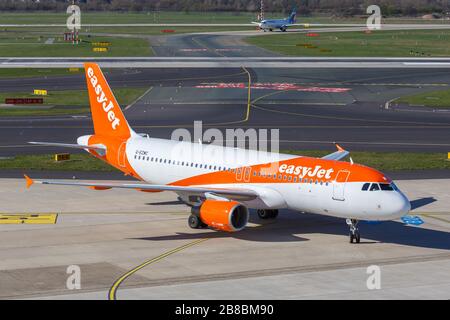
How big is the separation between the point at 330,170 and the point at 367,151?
3088cm

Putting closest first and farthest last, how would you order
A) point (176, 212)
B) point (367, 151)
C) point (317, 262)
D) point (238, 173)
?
point (317, 262) → point (238, 173) → point (176, 212) → point (367, 151)

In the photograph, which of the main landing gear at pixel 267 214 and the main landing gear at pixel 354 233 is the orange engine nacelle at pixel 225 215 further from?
the main landing gear at pixel 267 214

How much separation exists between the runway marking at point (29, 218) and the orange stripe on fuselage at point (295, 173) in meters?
8.93

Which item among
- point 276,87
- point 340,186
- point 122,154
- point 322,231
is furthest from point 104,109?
point 276,87

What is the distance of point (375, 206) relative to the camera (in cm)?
4625

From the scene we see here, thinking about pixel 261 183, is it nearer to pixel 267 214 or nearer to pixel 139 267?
pixel 267 214

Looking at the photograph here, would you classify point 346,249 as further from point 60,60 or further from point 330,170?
point 60,60

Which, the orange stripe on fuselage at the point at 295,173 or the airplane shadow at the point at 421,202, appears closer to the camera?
the orange stripe on fuselage at the point at 295,173

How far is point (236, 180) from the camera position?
51.8 m

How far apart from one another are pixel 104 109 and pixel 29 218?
9407 mm

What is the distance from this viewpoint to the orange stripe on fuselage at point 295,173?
47375 millimetres

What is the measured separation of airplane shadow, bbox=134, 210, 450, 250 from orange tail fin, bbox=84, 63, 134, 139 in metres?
10.6

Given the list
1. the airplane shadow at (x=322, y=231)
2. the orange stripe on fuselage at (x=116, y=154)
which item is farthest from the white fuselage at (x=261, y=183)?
the airplane shadow at (x=322, y=231)
